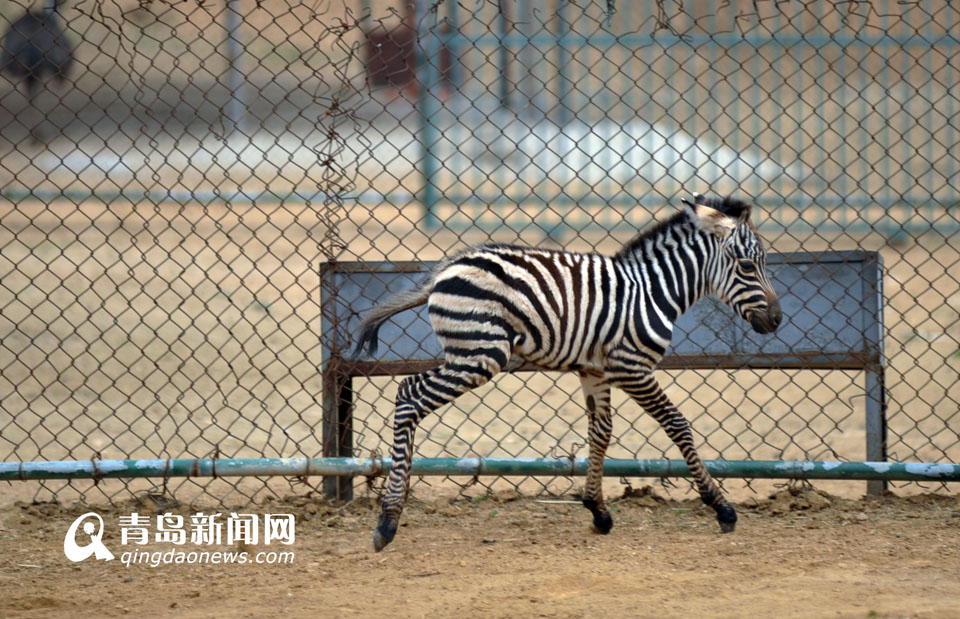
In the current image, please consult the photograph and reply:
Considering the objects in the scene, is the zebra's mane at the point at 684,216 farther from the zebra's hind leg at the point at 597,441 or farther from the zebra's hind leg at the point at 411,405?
the zebra's hind leg at the point at 411,405

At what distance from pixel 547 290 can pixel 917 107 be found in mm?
12031

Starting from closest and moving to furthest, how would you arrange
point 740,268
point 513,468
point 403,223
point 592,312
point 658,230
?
point 592,312 < point 740,268 < point 658,230 < point 513,468 < point 403,223

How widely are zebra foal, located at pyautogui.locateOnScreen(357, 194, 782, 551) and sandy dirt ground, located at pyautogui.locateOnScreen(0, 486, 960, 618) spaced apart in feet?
0.85

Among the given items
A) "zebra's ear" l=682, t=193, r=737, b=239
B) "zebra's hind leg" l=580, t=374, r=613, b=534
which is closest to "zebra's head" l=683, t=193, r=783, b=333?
"zebra's ear" l=682, t=193, r=737, b=239

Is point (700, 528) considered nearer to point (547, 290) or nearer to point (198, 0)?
point (547, 290)

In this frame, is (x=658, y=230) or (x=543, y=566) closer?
(x=543, y=566)

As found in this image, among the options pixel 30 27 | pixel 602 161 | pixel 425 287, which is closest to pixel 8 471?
pixel 425 287

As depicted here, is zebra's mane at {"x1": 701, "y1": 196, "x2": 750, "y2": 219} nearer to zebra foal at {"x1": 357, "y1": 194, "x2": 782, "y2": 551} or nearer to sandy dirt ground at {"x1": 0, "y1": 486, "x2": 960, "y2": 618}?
zebra foal at {"x1": 357, "y1": 194, "x2": 782, "y2": 551}

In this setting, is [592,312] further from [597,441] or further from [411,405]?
[411,405]

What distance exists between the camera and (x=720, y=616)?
10.9 ft

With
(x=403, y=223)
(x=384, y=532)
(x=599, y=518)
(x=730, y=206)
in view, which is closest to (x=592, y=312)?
(x=730, y=206)

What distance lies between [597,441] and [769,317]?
849mm

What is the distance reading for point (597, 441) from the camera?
422 centimetres

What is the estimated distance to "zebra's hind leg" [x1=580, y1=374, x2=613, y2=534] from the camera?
4.21 meters
